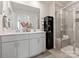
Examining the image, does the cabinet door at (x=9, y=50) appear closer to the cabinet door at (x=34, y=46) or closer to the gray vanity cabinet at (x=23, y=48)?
the gray vanity cabinet at (x=23, y=48)

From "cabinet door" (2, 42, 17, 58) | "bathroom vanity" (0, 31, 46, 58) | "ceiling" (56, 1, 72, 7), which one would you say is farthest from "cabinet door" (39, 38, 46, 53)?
"ceiling" (56, 1, 72, 7)

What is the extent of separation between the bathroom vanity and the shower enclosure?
1.15 meters

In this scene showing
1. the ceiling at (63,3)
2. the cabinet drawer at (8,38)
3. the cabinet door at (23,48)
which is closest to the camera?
the cabinet drawer at (8,38)

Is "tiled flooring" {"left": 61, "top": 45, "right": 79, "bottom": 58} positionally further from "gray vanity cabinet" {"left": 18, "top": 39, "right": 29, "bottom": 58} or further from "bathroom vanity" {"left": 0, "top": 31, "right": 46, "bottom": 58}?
"gray vanity cabinet" {"left": 18, "top": 39, "right": 29, "bottom": 58}

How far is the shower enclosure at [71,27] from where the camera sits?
3.16 m

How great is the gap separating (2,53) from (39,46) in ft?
4.65

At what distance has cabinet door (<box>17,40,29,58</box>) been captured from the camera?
94.6 inches

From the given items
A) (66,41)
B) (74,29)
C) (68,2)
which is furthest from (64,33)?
(68,2)

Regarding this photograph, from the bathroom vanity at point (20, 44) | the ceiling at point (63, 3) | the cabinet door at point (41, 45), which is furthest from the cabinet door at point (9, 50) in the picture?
the ceiling at point (63, 3)

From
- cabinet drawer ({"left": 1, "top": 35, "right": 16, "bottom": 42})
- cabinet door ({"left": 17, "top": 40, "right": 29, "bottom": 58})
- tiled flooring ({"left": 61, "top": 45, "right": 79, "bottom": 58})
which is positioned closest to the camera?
cabinet drawer ({"left": 1, "top": 35, "right": 16, "bottom": 42})

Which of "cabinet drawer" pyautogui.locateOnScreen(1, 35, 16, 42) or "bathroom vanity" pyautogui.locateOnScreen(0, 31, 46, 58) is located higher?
"cabinet drawer" pyautogui.locateOnScreen(1, 35, 16, 42)

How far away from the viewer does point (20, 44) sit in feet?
7.96

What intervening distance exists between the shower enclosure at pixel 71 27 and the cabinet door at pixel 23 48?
1.65 meters

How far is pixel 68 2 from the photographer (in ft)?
11.4
